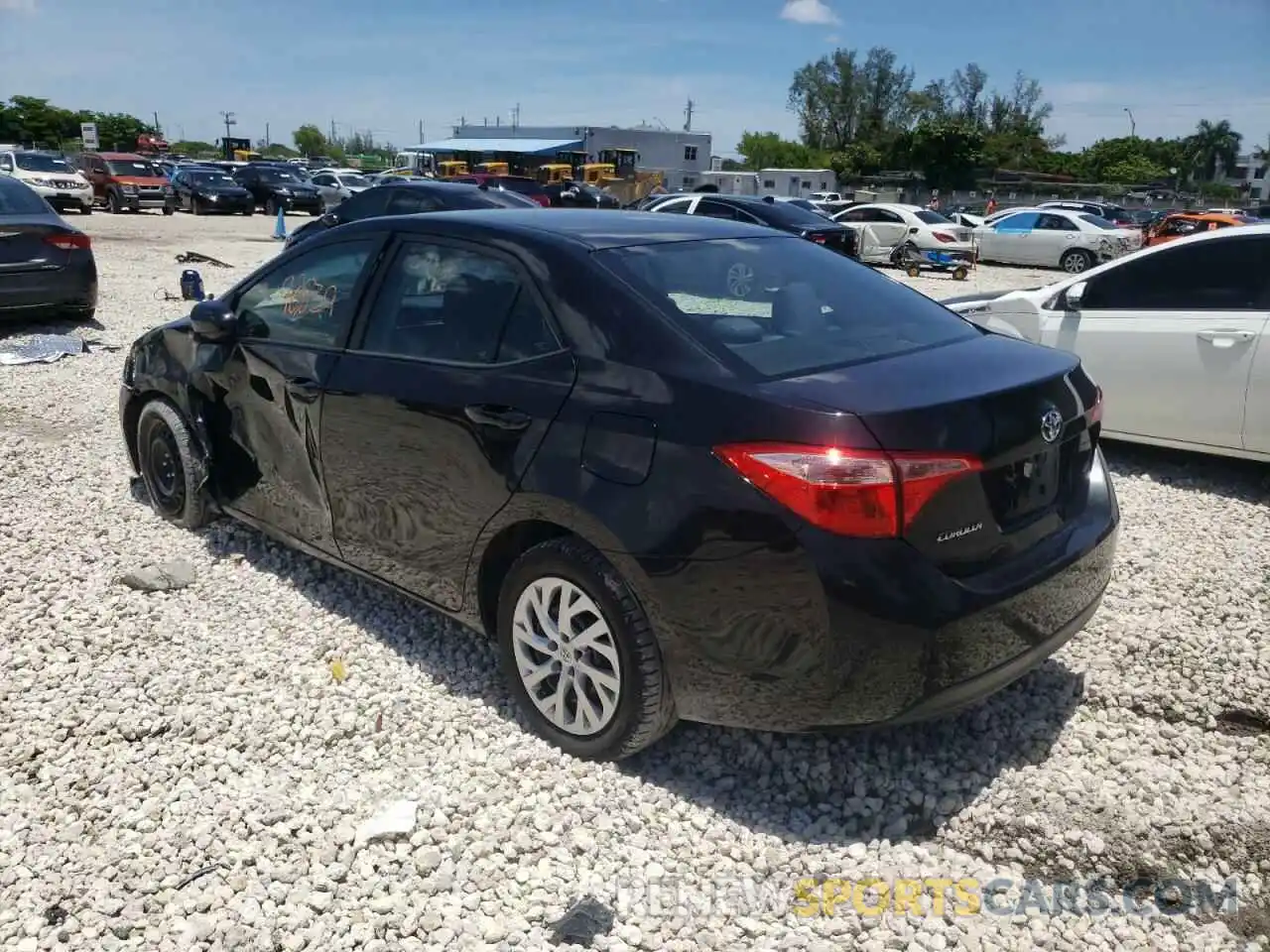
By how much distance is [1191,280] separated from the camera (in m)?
6.14

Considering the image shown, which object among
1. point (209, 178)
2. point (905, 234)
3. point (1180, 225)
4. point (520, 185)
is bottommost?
point (905, 234)

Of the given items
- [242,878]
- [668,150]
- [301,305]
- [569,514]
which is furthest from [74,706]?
[668,150]

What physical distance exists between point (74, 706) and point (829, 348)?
2.84 m

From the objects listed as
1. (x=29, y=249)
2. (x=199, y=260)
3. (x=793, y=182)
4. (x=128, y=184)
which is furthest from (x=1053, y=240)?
(x=793, y=182)

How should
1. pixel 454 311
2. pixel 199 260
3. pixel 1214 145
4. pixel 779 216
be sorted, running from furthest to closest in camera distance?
pixel 1214 145, pixel 779 216, pixel 199 260, pixel 454 311

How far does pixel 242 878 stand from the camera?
2.73 m

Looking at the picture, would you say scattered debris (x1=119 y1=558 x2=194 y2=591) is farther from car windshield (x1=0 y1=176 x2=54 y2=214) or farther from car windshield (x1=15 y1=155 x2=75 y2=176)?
car windshield (x1=15 y1=155 x2=75 y2=176)

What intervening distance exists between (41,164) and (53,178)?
4.19 feet

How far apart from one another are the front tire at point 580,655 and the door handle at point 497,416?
0.38 meters

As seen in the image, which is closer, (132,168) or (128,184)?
(128,184)

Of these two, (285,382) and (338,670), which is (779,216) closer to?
(285,382)

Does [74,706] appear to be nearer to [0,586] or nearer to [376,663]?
[376,663]

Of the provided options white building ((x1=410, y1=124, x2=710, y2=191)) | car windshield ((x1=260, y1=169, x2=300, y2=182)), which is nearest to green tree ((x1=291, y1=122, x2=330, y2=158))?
white building ((x1=410, y1=124, x2=710, y2=191))

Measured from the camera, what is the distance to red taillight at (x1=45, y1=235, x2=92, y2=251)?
10.0 meters
